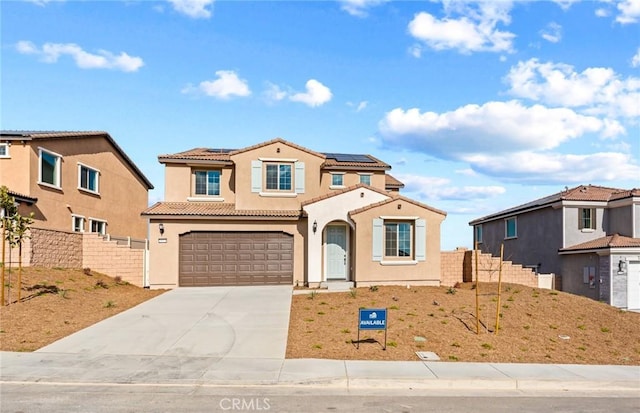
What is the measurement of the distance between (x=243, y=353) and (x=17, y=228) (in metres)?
9.30

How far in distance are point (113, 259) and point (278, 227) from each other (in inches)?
307

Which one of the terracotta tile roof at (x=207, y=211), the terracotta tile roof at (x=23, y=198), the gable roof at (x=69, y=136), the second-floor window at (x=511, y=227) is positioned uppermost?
the gable roof at (x=69, y=136)

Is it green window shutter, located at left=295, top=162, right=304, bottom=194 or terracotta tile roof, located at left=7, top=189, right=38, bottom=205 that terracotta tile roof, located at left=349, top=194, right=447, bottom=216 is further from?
terracotta tile roof, located at left=7, top=189, right=38, bottom=205

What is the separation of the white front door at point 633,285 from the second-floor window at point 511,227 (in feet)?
27.5

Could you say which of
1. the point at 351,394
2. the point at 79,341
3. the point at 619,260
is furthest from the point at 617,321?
the point at 79,341

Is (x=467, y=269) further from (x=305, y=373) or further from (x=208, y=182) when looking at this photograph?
(x=305, y=373)

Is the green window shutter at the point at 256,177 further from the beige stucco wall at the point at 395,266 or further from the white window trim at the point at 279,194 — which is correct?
the beige stucco wall at the point at 395,266

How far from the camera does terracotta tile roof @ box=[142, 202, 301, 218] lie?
21.2 metres

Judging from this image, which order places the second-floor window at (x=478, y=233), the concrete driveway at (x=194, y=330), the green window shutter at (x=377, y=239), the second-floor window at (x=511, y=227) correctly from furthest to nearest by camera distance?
the second-floor window at (x=478, y=233), the second-floor window at (x=511, y=227), the green window shutter at (x=377, y=239), the concrete driveway at (x=194, y=330)

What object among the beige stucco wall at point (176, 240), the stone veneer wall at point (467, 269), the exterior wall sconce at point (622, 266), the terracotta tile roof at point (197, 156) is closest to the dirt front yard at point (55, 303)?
the beige stucco wall at point (176, 240)

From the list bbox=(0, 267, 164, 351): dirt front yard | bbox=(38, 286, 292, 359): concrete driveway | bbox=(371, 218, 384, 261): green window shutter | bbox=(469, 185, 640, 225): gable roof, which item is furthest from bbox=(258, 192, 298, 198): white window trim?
bbox=(469, 185, 640, 225): gable roof

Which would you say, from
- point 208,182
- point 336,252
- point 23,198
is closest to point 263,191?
point 208,182

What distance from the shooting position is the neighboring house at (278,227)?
20844 millimetres

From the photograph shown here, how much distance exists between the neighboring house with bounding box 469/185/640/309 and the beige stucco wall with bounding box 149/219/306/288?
10.5m
